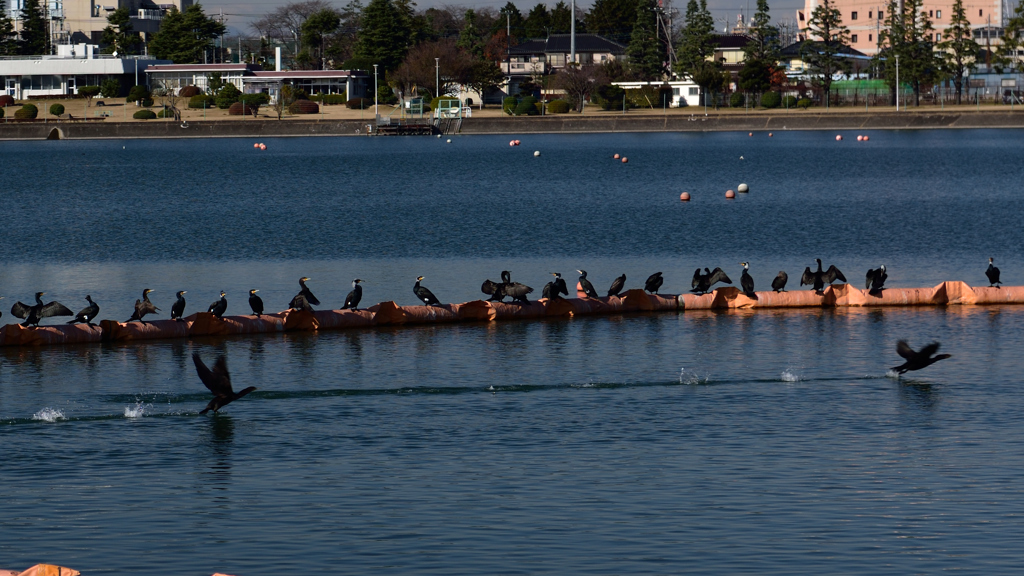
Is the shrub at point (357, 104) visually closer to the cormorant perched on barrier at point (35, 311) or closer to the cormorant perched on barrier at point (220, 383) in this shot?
the cormorant perched on barrier at point (35, 311)

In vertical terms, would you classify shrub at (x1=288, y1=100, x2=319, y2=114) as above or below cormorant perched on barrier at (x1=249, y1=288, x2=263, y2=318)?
above

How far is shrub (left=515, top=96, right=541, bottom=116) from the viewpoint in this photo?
134 metres

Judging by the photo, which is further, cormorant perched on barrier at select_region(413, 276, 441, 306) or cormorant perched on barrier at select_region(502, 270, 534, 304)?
cormorant perched on barrier at select_region(502, 270, 534, 304)

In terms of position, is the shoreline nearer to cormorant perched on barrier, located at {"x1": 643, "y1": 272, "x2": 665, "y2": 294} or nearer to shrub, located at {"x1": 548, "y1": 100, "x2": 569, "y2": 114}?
shrub, located at {"x1": 548, "y1": 100, "x2": 569, "y2": 114}

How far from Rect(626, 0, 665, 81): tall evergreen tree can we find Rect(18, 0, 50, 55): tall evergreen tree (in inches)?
2911

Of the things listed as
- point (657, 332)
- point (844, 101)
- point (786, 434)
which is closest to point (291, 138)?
point (844, 101)

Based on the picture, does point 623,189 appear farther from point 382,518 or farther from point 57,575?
point 57,575

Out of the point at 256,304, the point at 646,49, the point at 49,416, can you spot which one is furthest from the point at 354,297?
the point at 646,49

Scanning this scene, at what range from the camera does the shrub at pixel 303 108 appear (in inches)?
5349

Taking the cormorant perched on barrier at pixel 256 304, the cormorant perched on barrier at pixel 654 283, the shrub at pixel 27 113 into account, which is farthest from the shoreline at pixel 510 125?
the cormorant perched on barrier at pixel 256 304

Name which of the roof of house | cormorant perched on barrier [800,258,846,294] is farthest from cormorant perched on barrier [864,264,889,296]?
the roof of house

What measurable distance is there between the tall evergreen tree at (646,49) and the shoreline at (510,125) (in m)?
11.7

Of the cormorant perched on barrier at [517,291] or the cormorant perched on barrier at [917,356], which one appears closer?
the cormorant perched on barrier at [917,356]

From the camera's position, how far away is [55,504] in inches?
661
